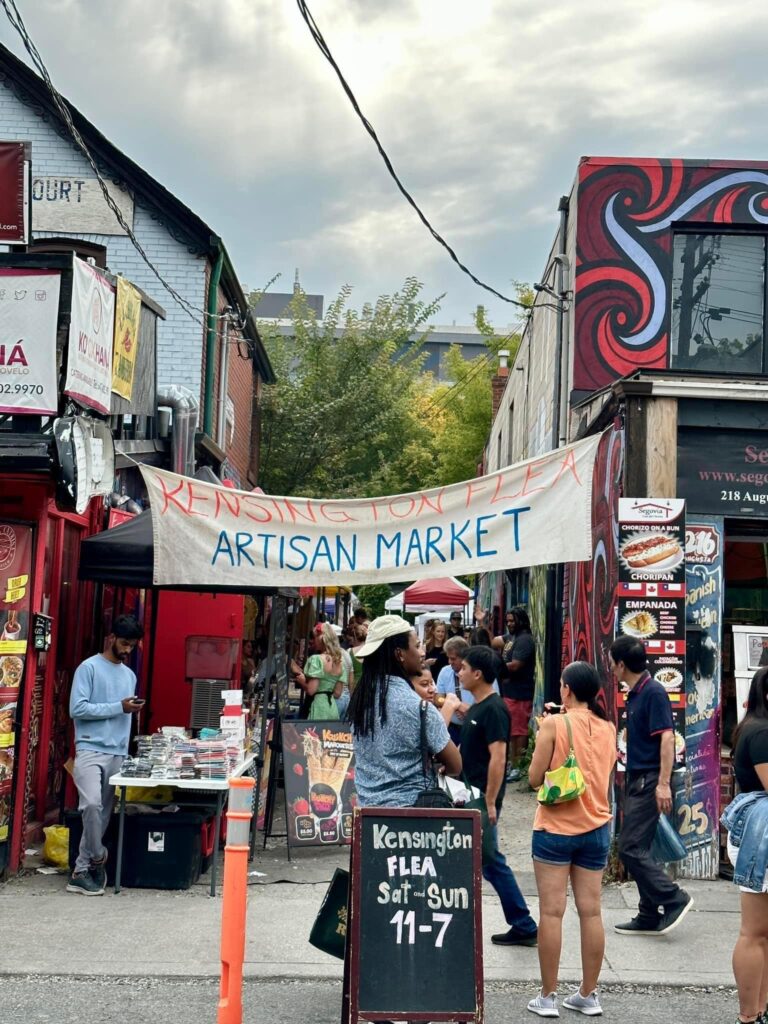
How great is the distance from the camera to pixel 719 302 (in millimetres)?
13508

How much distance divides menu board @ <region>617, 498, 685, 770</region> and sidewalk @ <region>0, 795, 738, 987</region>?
5.77 feet

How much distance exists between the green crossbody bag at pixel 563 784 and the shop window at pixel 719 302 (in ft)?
27.3

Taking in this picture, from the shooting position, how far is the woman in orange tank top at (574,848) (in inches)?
236

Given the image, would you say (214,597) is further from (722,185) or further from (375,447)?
(375,447)

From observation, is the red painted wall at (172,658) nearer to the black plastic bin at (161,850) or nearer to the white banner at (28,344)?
the black plastic bin at (161,850)

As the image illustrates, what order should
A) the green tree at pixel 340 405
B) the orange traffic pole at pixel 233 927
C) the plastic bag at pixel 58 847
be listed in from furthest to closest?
the green tree at pixel 340 405, the plastic bag at pixel 58 847, the orange traffic pole at pixel 233 927

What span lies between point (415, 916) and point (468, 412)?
3433 centimetres

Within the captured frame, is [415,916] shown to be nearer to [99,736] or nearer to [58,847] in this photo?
[99,736]

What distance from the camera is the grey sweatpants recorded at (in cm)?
855

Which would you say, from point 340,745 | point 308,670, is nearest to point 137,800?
point 340,745

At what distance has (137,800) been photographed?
9.03m

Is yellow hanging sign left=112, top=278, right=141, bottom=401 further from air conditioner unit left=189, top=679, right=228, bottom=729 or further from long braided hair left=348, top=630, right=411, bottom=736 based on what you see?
long braided hair left=348, top=630, right=411, bottom=736

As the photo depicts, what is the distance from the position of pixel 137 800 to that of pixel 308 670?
113 inches

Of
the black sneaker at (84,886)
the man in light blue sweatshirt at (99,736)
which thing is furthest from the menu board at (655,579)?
the black sneaker at (84,886)
